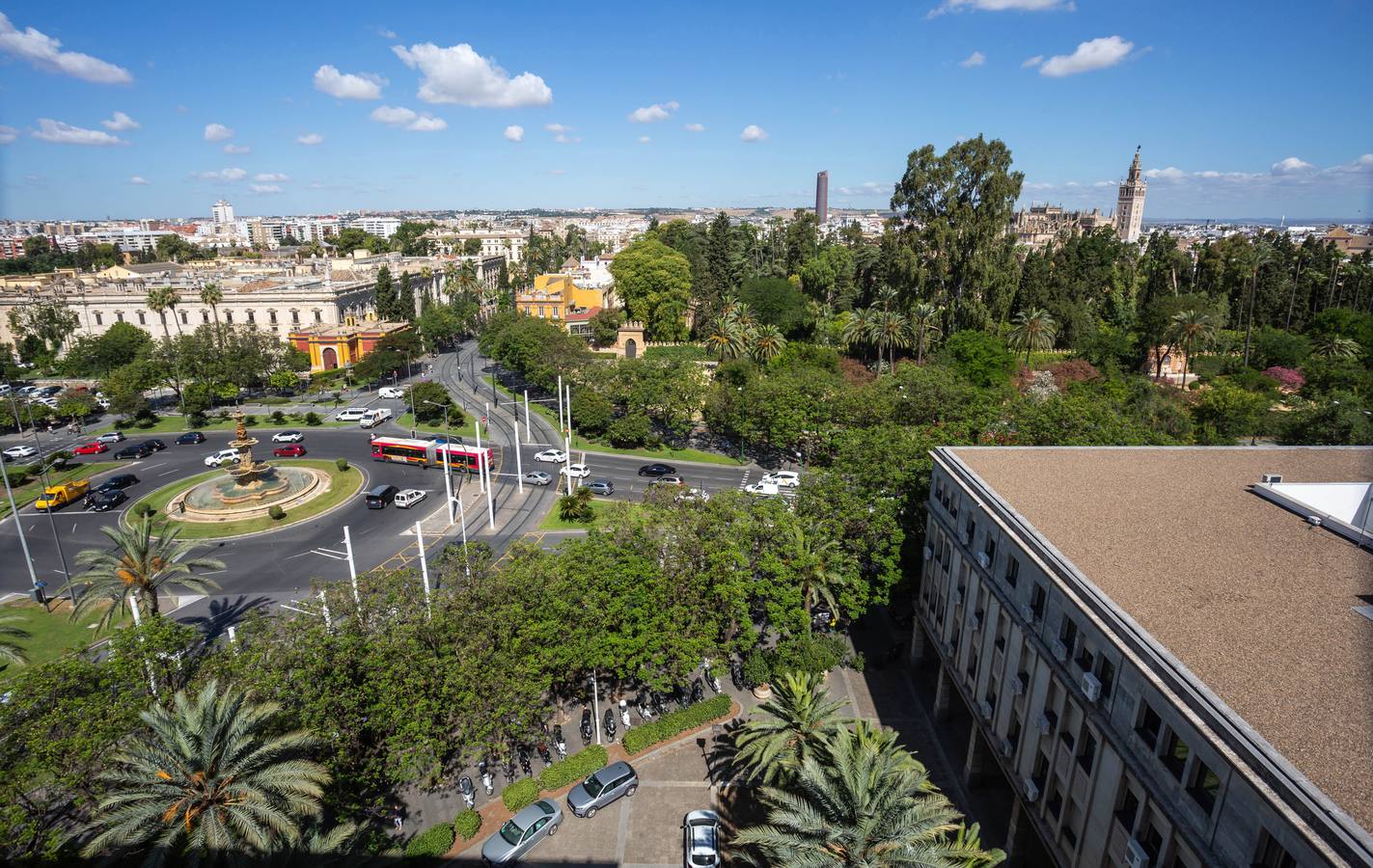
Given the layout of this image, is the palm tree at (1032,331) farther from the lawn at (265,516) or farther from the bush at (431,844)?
the bush at (431,844)

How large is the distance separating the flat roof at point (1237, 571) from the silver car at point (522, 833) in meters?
21.1

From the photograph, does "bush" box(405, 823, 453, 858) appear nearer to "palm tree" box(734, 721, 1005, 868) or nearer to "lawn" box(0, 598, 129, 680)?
"palm tree" box(734, 721, 1005, 868)

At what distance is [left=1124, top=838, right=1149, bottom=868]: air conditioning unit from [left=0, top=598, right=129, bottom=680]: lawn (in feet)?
146

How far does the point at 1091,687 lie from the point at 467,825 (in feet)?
72.8

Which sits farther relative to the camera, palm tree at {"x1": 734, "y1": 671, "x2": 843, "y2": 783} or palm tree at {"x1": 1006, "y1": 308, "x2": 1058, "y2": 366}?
palm tree at {"x1": 1006, "y1": 308, "x2": 1058, "y2": 366}

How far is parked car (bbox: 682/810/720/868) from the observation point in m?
25.8

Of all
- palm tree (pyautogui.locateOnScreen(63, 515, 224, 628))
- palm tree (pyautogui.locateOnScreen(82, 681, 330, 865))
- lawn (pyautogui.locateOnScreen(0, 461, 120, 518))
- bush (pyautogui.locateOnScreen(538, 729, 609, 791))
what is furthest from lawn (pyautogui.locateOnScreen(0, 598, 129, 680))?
bush (pyautogui.locateOnScreen(538, 729, 609, 791))

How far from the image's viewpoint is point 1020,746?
25.1 m

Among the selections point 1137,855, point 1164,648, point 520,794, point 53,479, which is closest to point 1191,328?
point 1164,648

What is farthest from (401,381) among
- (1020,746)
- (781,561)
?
(1020,746)

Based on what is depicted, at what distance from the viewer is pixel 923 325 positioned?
78.4m

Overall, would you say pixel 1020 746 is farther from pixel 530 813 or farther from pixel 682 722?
pixel 530 813

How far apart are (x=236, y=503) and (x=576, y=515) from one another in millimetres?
26872

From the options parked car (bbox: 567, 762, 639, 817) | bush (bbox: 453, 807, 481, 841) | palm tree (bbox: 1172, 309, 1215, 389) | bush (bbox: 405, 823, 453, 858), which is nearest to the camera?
bush (bbox: 405, 823, 453, 858)
